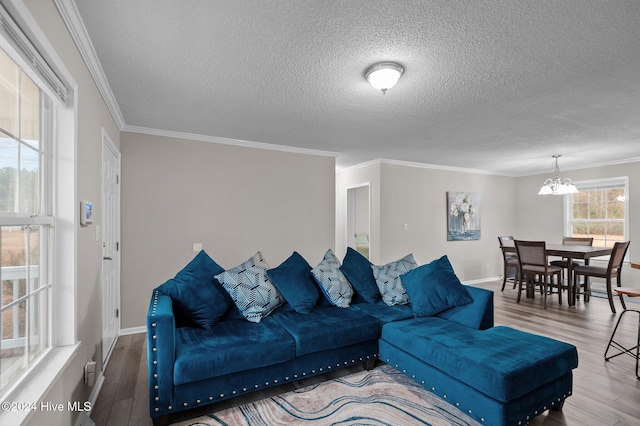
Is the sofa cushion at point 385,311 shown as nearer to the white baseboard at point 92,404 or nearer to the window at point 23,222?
the white baseboard at point 92,404

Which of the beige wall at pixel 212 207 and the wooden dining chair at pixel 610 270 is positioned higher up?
the beige wall at pixel 212 207

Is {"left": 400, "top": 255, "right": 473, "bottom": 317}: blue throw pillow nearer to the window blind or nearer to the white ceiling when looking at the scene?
the white ceiling

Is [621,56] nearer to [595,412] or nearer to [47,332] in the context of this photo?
[595,412]

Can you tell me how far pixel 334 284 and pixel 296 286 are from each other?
0.40 m

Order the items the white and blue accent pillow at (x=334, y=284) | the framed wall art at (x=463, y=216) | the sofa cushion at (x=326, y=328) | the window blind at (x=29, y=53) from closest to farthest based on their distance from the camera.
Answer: the window blind at (x=29, y=53) → the sofa cushion at (x=326, y=328) → the white and blue accent pillow at (x=334, y=284) → the framed wall art at (x=463, y=216)

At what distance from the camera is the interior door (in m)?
2.90

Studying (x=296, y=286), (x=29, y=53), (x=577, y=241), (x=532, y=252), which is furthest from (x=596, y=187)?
(x=29, y=53)

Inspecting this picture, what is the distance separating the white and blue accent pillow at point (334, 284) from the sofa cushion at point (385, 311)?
13 cm

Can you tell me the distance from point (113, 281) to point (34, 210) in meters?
2.05

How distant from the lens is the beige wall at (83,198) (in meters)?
1.55

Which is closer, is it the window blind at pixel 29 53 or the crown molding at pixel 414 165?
the window blind at pixel 29 53

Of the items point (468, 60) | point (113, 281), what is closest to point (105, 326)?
point (113, 281)

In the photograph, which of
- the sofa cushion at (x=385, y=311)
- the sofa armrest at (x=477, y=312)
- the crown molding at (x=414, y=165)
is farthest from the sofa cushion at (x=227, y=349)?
the crown molding at (x=414, y=165)

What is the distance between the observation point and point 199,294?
101 inches
